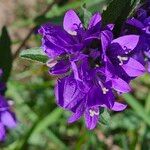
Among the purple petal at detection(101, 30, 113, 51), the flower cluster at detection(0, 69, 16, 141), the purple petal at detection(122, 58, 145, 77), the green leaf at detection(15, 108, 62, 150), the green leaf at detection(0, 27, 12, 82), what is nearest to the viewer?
the purple petal at detection(101, 30, 113, 51)

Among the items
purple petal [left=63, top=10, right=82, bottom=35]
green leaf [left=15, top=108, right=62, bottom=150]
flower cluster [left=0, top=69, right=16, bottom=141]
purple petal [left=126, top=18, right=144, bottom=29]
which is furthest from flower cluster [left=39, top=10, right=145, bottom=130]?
green leaf [left=15, top=108, right=62, bottom=150]

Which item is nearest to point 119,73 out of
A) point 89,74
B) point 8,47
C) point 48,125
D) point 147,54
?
point 89,74

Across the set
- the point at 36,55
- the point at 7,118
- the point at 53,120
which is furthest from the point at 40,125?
the point at 36,55

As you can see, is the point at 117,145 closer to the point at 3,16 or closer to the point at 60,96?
the point at 3,16

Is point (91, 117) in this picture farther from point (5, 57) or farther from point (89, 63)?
point (5, 57)

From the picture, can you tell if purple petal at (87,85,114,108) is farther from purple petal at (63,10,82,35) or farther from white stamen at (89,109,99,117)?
purple petal at (63,10,82,35)

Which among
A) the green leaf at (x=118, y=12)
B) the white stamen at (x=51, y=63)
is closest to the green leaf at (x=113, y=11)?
the green leaf at (x=118, y=12)

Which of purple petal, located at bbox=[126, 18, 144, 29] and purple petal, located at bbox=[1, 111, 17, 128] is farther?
purple petal, located at bbox=[1, 111, 17, 128]

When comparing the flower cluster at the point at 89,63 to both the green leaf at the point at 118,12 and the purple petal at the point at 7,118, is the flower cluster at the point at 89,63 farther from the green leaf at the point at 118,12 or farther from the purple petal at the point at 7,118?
the purple petal at the point at 7,118
